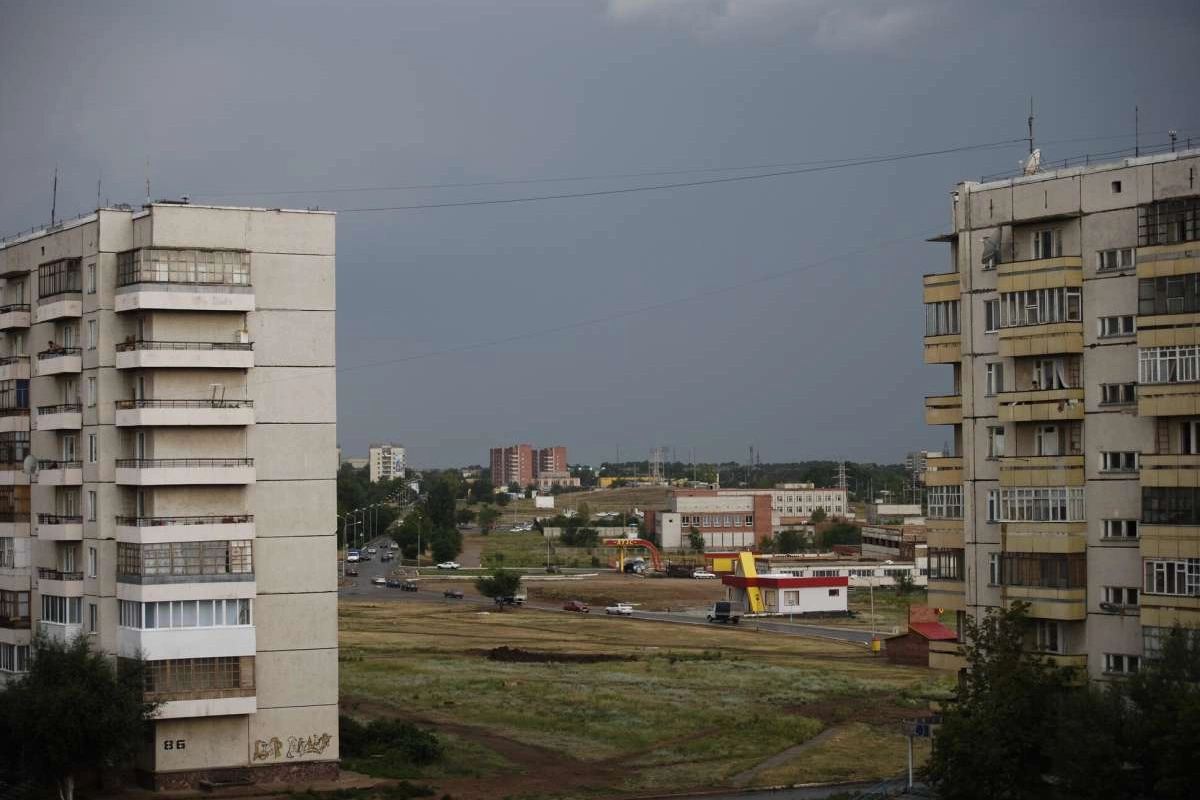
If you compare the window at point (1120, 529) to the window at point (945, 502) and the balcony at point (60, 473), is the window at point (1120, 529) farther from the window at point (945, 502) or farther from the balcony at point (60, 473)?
the balcony at point (60, 473)

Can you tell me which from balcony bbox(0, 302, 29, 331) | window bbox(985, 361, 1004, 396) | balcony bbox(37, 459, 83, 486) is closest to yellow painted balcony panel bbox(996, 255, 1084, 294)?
window bbox(985, 361, 1004, 396)

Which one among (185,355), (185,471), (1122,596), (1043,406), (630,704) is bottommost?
(630,704)

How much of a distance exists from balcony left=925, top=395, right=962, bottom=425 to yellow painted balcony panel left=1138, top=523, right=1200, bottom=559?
696cm

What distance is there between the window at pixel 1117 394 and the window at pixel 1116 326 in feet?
4.27

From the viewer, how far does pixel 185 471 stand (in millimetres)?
49031

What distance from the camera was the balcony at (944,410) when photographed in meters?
43.1

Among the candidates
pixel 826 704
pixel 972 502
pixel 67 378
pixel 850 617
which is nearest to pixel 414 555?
pixel 850 617

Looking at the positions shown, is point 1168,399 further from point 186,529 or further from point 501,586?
point 501,586

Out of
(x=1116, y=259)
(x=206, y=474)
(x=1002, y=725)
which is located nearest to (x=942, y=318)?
(x=1116, y=259)

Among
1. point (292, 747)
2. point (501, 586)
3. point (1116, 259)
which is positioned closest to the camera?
point (1116, 259)

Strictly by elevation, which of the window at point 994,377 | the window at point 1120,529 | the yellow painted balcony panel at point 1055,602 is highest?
the window at point 994,377

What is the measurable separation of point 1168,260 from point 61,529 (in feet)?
121

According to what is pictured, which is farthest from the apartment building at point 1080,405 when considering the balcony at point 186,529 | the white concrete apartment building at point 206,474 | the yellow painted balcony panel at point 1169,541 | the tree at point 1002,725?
the balcony at point 186,529

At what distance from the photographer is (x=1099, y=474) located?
38.9 meters
